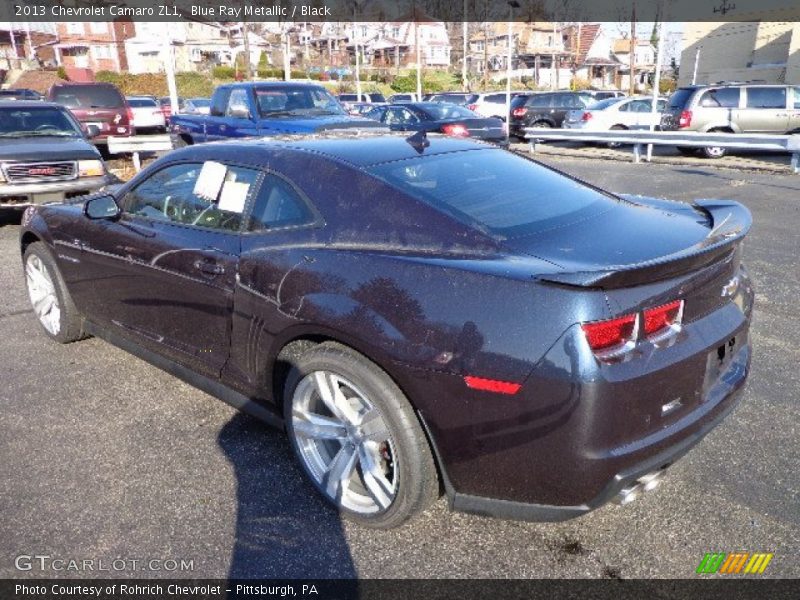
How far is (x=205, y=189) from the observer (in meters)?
3.43

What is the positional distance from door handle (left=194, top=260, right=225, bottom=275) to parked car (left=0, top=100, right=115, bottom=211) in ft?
21.4

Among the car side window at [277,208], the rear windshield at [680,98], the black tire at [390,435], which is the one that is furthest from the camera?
the rear windshield at [680,98]

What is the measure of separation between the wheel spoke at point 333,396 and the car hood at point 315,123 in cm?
773

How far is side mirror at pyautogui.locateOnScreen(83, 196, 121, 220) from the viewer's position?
383cm

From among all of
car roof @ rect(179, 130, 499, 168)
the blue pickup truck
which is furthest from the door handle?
the blue pickup truck

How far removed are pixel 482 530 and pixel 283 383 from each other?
3.58ft

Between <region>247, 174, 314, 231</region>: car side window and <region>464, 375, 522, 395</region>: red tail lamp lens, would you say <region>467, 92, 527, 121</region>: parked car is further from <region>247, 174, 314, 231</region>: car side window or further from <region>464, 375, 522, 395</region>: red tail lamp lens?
<region>464, 375, 522, 395</region>: red tail lamp lens

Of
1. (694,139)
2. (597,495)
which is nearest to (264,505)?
(597,495)

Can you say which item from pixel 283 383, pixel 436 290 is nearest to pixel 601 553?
pixel 436 290

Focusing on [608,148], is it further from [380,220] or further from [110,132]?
[380,220]

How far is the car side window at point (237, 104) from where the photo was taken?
11.0m

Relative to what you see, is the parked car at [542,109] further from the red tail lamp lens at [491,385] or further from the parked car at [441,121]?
the red tail lamp lens at [491,385]

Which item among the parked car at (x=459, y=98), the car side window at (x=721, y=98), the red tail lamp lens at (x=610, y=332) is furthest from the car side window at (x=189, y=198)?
the parked car at (x=459, y=98)

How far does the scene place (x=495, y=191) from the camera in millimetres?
3070
